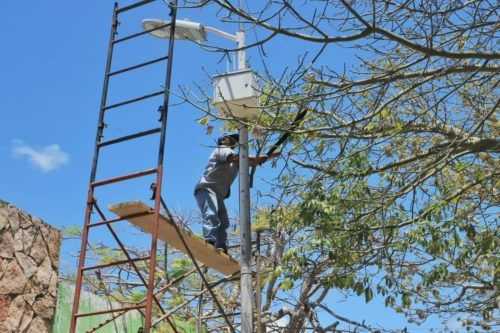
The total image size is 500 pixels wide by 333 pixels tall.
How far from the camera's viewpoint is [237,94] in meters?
5.89

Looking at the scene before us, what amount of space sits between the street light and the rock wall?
6.76 feet

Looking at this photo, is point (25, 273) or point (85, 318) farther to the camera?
point (85, 318)

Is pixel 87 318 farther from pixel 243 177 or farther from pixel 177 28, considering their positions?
pixel 177 28

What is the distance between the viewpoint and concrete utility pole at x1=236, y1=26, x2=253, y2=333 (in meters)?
5.68

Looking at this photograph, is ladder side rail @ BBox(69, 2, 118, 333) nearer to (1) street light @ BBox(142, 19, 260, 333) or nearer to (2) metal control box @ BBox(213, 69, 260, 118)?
(1) street light @ BBox(142, 19, 260, 333)

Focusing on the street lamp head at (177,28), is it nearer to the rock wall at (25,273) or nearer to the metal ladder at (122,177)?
the metal ladder at (122,177)

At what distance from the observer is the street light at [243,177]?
5.75 m

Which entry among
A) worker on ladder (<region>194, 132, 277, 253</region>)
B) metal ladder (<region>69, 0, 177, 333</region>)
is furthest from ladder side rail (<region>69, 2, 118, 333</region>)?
worker on ladder (<region>194, 132, 277, 253</region>)

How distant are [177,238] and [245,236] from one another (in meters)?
0.64

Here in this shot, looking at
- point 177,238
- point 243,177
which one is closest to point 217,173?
point 243,177

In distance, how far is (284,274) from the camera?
289 inches

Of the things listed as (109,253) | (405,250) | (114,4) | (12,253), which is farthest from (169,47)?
(109,253)

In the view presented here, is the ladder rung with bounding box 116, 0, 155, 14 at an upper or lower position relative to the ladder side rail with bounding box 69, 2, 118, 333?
upper

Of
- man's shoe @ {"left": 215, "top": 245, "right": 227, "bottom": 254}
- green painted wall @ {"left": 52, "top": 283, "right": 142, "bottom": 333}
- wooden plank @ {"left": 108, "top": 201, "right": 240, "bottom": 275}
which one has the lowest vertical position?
green painted wall @ {"left": 52, "top": 283, "right": 142, "bottom": 333}
